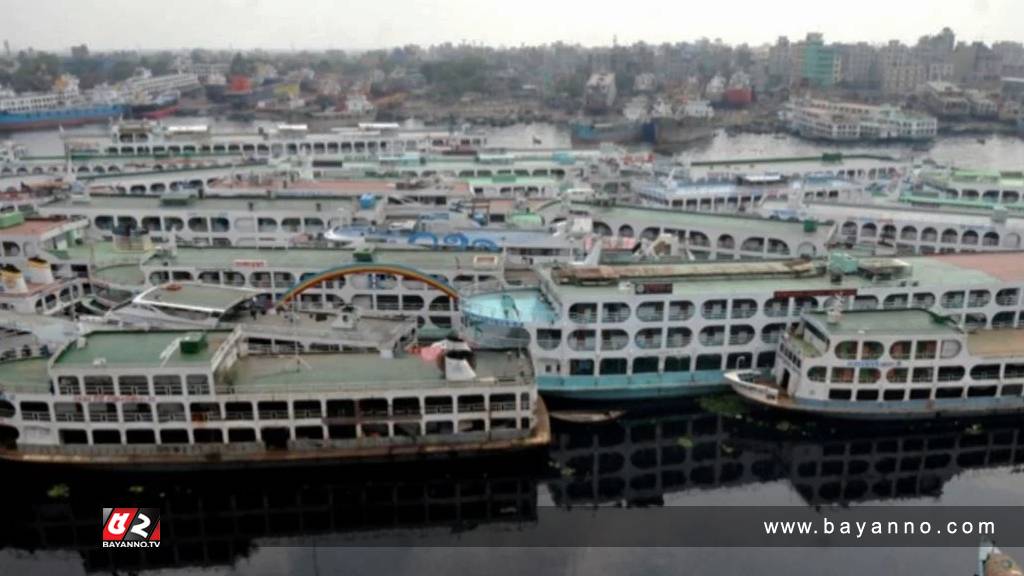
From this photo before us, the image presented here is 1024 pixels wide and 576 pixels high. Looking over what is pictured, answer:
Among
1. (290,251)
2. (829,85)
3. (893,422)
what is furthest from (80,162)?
(829,85)

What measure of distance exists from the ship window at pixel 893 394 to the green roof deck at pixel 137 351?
90.0ft

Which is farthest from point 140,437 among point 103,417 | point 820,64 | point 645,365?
point 820,64

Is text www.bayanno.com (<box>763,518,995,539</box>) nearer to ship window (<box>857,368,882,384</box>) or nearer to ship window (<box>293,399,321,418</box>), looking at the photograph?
ship window (<box>857,368,882,384</box>)

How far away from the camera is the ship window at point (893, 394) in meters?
33.8

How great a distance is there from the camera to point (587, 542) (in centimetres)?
2703

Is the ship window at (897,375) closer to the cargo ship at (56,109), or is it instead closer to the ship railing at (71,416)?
the ship railing at (71,416)

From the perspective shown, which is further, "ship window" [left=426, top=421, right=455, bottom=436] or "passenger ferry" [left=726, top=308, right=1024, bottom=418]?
"passenger ferry" [left=726, top=308, right=1024, bottom=418]

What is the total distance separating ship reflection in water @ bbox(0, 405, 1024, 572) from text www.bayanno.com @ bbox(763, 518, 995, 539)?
60.8 inches

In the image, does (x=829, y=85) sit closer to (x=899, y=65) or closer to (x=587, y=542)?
(x=899, y=65)

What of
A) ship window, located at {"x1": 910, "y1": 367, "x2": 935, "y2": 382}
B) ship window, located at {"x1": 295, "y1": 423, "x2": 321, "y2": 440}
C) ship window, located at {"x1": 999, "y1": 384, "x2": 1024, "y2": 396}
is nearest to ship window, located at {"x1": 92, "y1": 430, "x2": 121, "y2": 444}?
ship window, located at {"x1": 295, "y1": 423, "x2": 321, "y2": 440}

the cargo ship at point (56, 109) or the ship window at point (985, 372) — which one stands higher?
the cargo ship at point (56, 109)

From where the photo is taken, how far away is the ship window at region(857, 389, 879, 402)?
3381cm

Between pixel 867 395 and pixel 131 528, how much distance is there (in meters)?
29.3

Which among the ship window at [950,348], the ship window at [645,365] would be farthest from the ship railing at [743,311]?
the ship window at [950,348]
